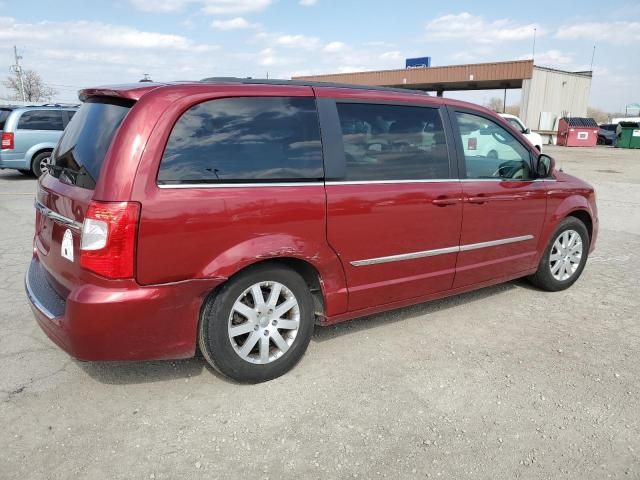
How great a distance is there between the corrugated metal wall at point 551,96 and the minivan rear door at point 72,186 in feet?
115

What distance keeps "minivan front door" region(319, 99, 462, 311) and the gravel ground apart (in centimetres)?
50

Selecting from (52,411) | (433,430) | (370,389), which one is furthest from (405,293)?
(52,411)

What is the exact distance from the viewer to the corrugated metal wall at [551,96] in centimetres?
3366

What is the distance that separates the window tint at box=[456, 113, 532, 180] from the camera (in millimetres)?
3930

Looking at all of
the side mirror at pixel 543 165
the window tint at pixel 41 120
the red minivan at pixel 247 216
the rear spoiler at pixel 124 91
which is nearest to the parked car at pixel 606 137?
the window tint at pixel 41 120

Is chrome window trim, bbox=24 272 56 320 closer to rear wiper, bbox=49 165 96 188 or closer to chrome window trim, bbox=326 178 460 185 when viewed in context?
rear wiper, bbox=49 165 96 188

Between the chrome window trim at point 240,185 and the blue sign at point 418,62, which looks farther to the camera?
the blue sign at point 418,62

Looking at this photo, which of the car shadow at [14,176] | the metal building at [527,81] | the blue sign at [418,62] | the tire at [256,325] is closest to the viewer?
the tire at [256,325]

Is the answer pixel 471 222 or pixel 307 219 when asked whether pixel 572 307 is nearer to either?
pixel 471 222

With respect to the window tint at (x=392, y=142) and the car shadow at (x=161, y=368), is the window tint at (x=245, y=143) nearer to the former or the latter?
the window tint at (x=392, y=142)

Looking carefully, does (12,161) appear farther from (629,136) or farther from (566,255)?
(629,136)

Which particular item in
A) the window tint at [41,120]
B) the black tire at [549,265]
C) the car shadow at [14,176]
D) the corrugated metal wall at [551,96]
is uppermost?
the corrugated metal wall at [551,96]

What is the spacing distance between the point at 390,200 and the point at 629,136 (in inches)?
1339

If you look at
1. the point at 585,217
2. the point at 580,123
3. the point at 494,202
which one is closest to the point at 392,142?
the point at 494,202
